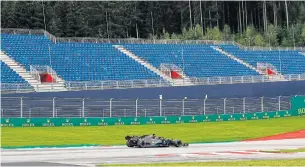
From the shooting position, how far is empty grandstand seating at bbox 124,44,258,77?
74750mm

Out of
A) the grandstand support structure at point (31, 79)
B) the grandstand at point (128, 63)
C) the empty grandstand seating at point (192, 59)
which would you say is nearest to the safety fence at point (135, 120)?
the grandstand at point (128, 63)

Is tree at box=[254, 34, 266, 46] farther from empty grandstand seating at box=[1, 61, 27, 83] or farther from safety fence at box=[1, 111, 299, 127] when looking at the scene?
empty grandstand seating at box=[1, 61, 27, 83]

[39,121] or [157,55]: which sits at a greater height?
[157,55]

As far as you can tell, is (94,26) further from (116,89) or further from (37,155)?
(37,155)

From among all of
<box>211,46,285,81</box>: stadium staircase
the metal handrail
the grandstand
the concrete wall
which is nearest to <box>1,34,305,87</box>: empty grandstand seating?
the grandstand

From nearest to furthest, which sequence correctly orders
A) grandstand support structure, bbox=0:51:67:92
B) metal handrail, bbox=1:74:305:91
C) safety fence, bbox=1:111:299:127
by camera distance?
safety fence, bbox=1:111:299:127, grandstand support structure, bbox=0:51:67:92, metal handrail, bbox=1:74:305:91

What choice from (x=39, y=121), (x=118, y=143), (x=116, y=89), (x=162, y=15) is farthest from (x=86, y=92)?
(x=162, y=15)

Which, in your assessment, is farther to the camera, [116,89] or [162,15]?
[162,15]

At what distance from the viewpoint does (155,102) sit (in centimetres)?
5806

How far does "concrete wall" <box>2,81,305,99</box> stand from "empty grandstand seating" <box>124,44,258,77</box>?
399 cm

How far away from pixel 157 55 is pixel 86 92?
17905 mm

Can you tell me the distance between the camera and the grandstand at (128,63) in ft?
207

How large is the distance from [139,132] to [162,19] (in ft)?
267

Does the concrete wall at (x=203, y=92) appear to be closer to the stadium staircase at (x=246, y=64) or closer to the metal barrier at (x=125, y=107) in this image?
the stadium staircase at (x=246, y=64)
